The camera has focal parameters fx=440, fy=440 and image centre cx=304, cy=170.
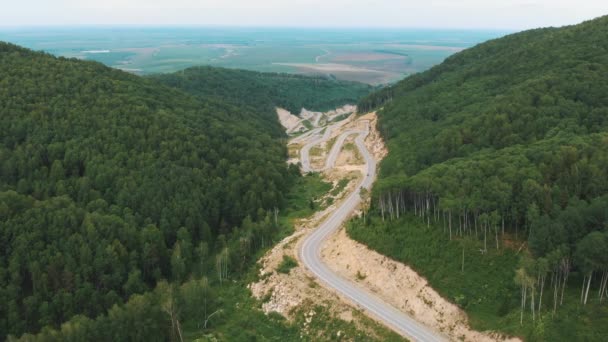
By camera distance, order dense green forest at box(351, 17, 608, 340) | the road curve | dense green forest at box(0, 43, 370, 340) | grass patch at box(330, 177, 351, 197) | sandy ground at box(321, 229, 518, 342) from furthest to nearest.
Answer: grass patch at box(330, 177, 351, 197) → dense green forest at box(0, 43, 370, 340) → the road curve → sandy ground at box(321, 229, 518, 342) → dense green forest at box(351, 17, 608, 340)

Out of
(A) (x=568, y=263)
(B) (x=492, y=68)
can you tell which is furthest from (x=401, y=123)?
(A) (x=568, y=263)

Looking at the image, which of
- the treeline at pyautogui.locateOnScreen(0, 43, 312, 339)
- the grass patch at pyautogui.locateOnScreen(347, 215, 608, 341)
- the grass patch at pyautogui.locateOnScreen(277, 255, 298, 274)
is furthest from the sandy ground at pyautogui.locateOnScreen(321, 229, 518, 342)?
the treeline at pyautogui.locateOnScreen(0, 43, 312, 339)

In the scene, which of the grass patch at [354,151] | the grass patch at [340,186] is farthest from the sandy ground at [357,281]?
the grass patch at [354,151]

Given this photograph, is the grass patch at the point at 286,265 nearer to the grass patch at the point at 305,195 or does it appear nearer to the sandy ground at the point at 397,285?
the sandy ground at the point at 397,285

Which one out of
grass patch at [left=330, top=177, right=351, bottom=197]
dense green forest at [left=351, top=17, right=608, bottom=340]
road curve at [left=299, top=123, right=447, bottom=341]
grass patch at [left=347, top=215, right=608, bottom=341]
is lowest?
road curve at [left=299, top=123, right=447, bottom=341]

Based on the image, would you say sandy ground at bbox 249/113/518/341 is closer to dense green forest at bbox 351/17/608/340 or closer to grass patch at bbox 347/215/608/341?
grass patch at bbox 347/215/608/341

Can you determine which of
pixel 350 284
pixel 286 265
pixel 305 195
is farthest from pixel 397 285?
pixel 305 195
